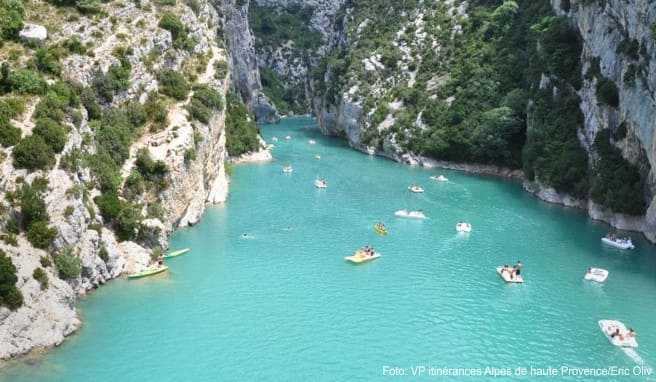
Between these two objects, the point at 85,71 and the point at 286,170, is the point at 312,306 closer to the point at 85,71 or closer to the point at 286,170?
the point at 85,71

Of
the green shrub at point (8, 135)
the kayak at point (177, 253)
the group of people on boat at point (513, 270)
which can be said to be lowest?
the group of people on boat at point (513, 270)

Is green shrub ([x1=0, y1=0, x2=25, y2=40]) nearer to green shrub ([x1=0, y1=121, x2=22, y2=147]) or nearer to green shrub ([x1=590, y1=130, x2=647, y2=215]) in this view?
green shrub ([x1=0, y1=121, x2=22, y2=147])

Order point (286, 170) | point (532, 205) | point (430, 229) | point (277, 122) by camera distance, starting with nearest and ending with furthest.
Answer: point (430, 229), point (532, 205), point (286, 170), point (277, 122)

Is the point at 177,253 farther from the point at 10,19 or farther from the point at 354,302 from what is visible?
the point at 10,19

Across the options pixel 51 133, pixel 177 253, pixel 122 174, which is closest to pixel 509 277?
pixel 177 253

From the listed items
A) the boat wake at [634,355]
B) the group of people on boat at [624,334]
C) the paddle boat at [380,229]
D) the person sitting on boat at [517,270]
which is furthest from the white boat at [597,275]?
the paddle boat at [380,229]

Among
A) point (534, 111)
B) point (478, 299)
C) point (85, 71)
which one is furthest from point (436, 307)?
point (534, 111)

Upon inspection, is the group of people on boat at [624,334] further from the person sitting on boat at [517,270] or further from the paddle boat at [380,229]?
the paddle boat at [380,229]
